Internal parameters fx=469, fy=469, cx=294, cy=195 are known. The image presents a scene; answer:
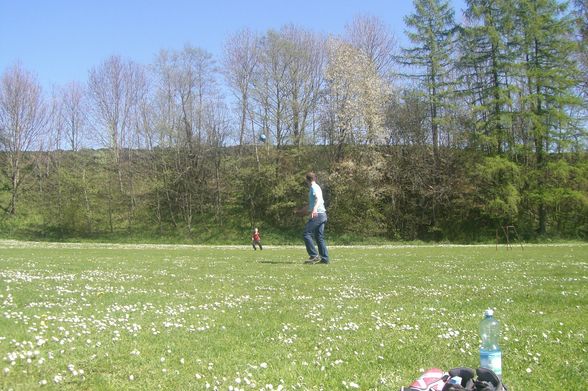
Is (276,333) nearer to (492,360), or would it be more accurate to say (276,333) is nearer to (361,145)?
(492,360)

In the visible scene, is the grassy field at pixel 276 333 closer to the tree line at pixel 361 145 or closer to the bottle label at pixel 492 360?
the bottle label at pixel 492 360

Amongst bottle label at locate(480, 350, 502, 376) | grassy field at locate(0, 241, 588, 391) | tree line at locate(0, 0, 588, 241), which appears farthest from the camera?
tree line at locate(0, 0, 588, 241)

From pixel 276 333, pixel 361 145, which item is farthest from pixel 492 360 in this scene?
pixel 361 145

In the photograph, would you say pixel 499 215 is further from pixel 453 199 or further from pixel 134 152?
pixel 134 152

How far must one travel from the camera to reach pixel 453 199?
46.8 meters

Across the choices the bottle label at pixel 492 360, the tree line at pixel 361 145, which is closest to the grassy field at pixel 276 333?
the bottle label at pixel 492 360

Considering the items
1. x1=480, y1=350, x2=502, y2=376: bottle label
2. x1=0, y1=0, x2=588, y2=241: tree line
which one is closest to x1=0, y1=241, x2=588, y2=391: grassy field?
x1=480, y1=350, x2=502, y2=376: bottle label

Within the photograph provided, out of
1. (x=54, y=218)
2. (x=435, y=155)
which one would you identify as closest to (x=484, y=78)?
(x=435, y=155)

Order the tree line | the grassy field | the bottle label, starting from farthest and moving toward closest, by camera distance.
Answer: the tree line
the grassy field
the bottle label

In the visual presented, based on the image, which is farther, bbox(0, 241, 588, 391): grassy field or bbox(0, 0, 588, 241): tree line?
bbox(0, 0, 588, 241): tree line

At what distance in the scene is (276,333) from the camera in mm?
6328

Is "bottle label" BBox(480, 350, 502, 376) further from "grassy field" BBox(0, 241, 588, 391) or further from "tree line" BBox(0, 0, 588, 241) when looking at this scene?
"tree line" BBox(0, 0, 588, 241)

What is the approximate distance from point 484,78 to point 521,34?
519 cm

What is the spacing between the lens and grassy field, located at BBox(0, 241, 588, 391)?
4562mm
